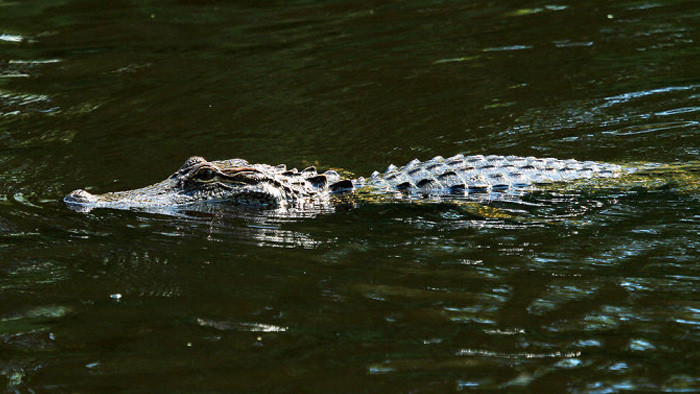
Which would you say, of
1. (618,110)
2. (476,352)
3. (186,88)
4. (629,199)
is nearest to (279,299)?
(476,352)

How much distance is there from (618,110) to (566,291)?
215 inches

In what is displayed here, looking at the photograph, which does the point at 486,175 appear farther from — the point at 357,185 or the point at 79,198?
the point at 79,198

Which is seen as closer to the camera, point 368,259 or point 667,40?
point 368,259

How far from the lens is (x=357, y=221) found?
684 cm

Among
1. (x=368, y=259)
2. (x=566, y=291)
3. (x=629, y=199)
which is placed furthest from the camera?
(x=629, y=199)

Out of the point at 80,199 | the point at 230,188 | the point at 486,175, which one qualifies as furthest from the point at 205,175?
the point at 486,175

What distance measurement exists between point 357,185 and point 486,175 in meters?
1.17

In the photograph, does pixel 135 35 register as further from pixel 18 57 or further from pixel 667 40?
pixel 667 40

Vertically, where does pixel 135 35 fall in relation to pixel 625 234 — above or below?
above

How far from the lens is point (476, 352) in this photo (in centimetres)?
417

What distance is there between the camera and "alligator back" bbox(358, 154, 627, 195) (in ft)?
24.5

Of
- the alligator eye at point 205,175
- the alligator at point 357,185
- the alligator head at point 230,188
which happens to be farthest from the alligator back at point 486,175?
the alligator eye at point 205,175

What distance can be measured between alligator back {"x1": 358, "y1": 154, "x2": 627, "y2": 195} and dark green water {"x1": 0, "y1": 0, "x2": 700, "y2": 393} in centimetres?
43

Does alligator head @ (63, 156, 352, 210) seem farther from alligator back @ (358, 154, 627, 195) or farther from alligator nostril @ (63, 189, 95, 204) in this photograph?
alligator back @ (358, 154, 627, 195)
